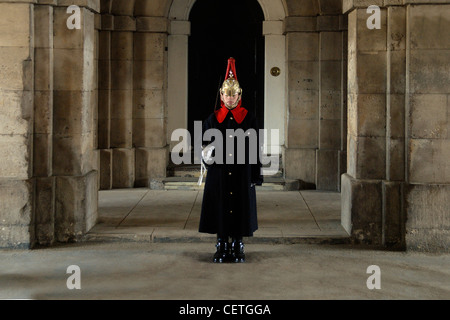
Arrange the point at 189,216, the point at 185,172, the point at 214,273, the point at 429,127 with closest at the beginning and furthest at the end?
the point at 214,273 < the point at 429,127 < the point at 189,216 < the point at 185,172

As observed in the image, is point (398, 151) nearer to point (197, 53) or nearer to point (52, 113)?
point (52, 113)

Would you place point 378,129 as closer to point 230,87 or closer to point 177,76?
point 230,87

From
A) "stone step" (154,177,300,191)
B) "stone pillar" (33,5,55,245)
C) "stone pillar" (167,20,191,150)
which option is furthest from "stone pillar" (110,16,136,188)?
"stone pillar" (33,5,55,245)

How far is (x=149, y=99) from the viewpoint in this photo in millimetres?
14883

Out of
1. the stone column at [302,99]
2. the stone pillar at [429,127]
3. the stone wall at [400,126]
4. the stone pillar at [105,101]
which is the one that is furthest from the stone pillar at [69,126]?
the stone column at [302,99]

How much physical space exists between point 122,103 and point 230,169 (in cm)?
635

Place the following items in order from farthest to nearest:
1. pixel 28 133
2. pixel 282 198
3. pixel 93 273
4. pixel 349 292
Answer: pixel 282 198, pixel 28 133, pixel 93 273, pixel 349 292

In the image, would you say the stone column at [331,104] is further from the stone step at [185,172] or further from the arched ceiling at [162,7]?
the stone step at [185,172]

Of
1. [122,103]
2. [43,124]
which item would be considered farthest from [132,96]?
[43,124]

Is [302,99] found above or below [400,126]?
above

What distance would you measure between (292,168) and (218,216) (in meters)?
6.04

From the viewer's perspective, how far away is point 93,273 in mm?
8398

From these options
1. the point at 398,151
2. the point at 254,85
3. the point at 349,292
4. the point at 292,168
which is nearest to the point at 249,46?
the point at 254,85

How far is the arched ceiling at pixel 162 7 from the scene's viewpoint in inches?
570
